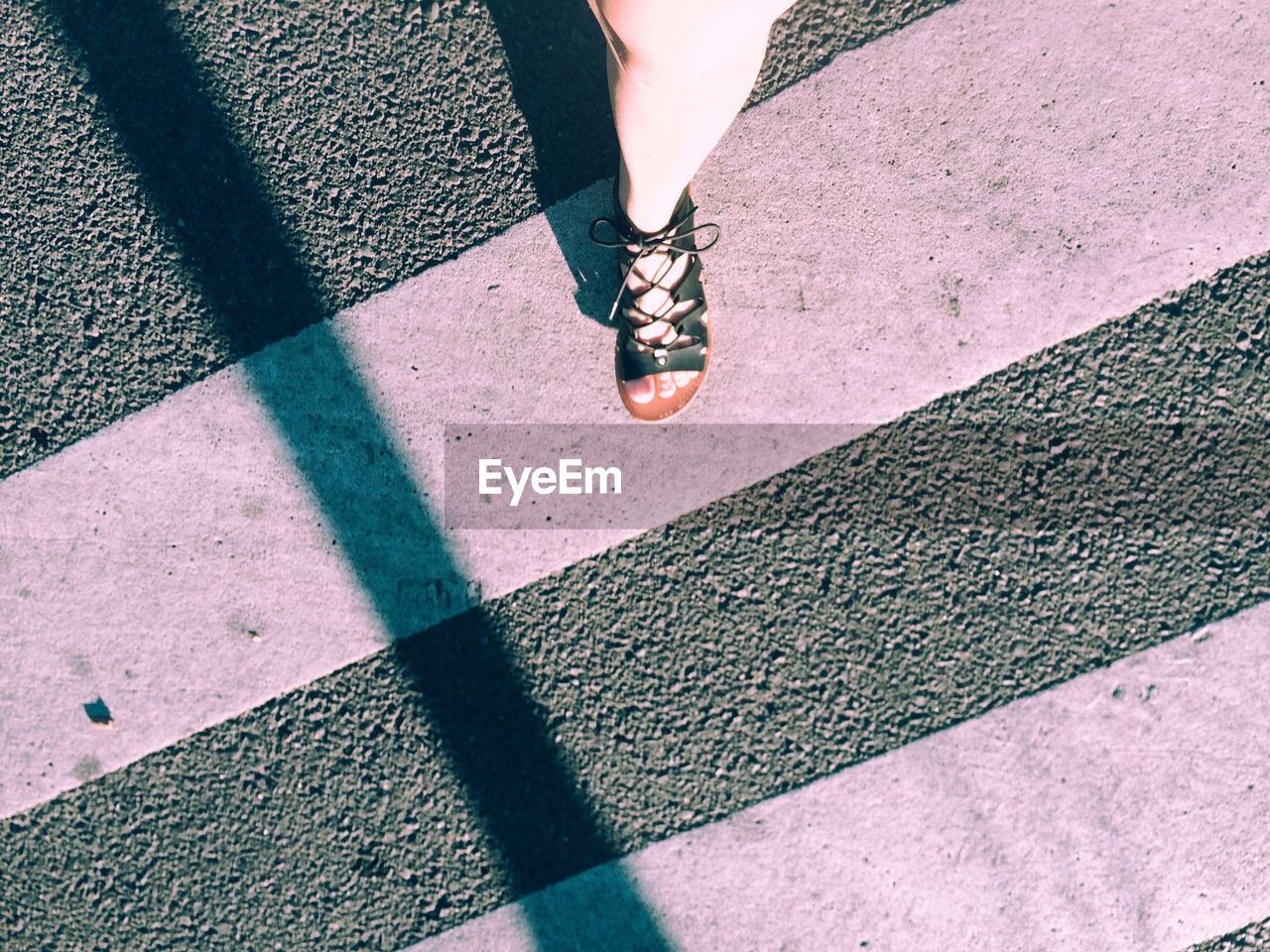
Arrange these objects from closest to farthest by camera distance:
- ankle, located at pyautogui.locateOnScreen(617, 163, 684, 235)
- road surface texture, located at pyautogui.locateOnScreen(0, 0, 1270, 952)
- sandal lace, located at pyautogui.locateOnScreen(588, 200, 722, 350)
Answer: ankle, located at pyautogui.locateOnScreen(617, 163, 684, 235) → sandal lace, located at pyautogui.locateOnScreen(588, 200, 722, 350) → road surface texture, located at pyautogui.locateOnScreen(0, 0, 1270, 952)

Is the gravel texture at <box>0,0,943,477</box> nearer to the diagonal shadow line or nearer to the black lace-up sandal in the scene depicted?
the diagonal shadow line

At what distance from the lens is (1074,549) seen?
2309 millimetres

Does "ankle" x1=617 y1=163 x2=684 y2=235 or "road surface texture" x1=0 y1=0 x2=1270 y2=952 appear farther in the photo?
"road surface texture" x1=0 y1=0 x2=1270 y2=952

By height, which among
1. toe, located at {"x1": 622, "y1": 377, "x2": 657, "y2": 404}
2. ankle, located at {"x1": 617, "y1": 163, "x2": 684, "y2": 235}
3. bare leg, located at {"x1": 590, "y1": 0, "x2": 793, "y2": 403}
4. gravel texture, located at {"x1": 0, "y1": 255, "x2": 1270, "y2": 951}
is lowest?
gravel texture, located at {"x1": 0, "y1": 255, "x2": 1270, "y2": 951}

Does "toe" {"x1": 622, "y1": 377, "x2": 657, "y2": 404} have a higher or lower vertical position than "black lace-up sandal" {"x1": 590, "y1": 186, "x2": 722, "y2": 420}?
lower

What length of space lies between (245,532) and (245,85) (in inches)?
52.4

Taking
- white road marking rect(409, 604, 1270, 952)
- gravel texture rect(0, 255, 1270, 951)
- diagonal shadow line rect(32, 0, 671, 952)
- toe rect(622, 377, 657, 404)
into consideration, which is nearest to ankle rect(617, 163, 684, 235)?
toe rect(622, 377, 657, 404)

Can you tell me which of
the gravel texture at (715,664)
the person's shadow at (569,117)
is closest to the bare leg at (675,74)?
the person's shadow at (569,117)

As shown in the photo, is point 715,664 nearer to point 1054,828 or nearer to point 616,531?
point 616,531

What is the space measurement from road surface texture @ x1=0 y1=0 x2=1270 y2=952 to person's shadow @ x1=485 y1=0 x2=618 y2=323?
12 mm

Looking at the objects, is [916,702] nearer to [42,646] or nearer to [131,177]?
[42,646]

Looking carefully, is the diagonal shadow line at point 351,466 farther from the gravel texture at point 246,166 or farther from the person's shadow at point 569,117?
the person's shadow at point 569,117

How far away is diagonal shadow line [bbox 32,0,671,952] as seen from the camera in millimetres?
2361

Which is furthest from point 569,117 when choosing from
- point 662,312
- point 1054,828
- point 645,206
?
point 1054,828
